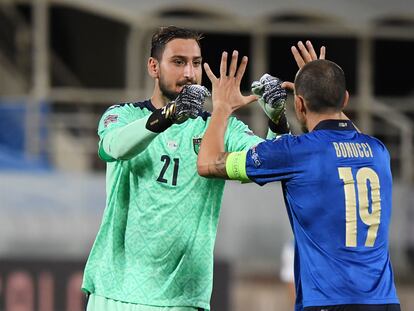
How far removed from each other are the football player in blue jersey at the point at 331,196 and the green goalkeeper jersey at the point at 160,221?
0.64m

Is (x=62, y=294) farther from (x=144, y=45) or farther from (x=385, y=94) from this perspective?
(x=385, y=94)

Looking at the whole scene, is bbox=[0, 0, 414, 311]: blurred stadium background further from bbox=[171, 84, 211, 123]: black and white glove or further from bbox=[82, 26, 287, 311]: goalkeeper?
bbox=[171, 84, 211, 123]: black and white glove

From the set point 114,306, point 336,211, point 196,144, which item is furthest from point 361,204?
point 114,306

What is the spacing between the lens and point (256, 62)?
20.7m

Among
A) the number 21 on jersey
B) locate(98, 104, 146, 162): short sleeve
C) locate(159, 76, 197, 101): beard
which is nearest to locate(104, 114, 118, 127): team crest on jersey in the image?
locate(98, 104, 146, 162): short sleeve

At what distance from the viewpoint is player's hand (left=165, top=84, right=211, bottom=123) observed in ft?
21.2

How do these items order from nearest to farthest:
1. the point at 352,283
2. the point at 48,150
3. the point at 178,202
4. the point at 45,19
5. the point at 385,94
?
the point at 352,283 < the point at 178,202 < the point at 48,150 < the point at 45,19 < the point at 385,94

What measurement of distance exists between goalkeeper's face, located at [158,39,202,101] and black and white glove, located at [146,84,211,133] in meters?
0.58

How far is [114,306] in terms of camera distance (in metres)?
7.12

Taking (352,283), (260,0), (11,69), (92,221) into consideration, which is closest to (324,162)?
(352,283)

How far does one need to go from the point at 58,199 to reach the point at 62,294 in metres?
2.27

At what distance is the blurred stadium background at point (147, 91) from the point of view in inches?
624

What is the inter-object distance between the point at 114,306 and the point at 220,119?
49.5 inches

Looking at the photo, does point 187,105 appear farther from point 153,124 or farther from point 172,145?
point 172,145
